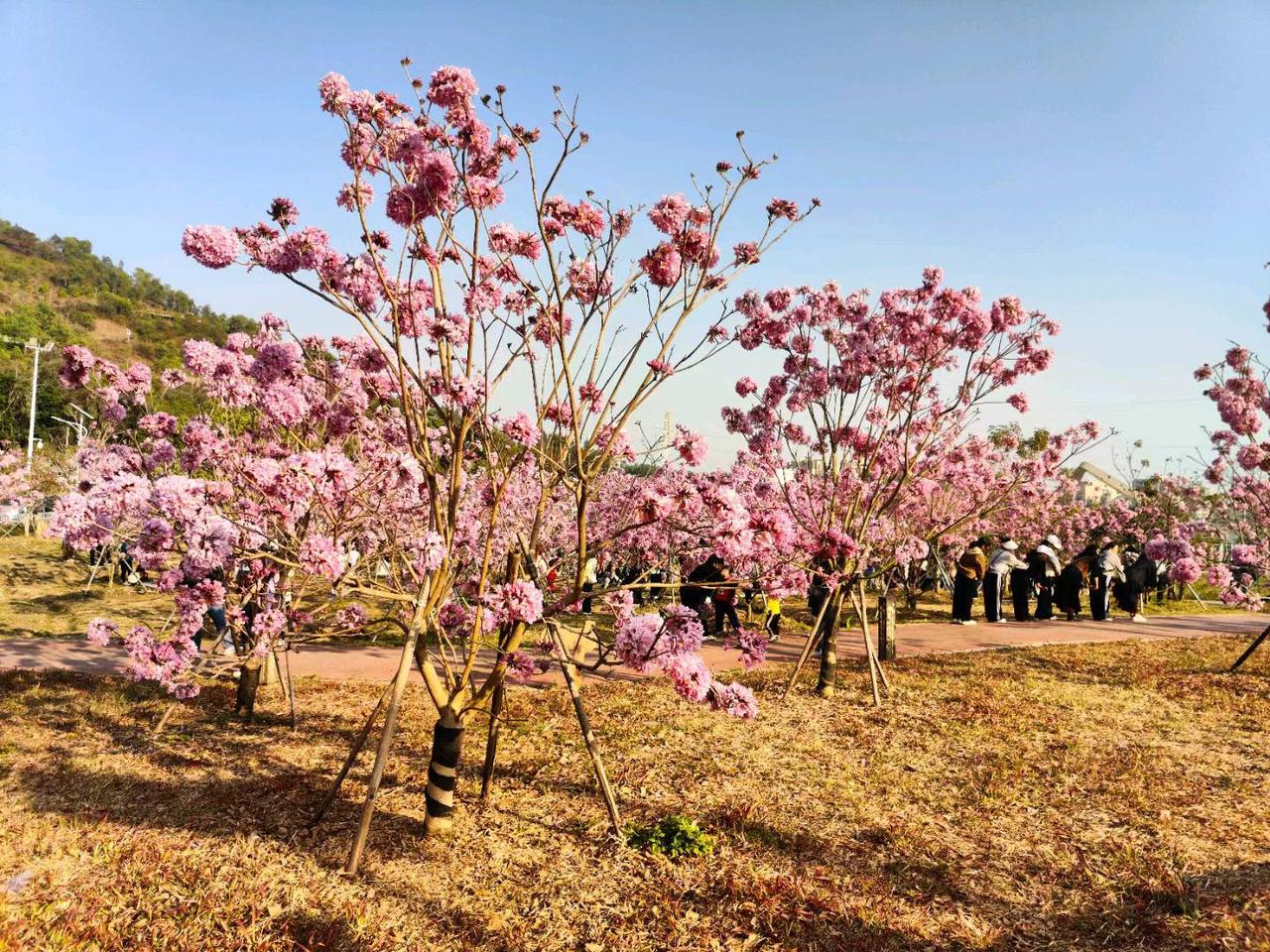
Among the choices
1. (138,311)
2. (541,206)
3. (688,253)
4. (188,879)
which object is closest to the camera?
(188,879)

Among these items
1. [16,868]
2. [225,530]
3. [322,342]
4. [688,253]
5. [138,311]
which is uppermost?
[138,311]

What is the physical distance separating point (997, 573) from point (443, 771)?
12.5m

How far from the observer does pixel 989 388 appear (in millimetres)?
7441

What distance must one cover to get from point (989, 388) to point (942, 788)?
4.13 metres

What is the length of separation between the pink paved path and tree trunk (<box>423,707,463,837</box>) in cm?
168

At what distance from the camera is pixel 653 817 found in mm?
4531

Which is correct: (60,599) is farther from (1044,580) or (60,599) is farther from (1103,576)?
(1103,576)

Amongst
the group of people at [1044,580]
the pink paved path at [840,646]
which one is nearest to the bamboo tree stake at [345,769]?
the pink paved path at [840,646]

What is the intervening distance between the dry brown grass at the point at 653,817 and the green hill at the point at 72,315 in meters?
45.9

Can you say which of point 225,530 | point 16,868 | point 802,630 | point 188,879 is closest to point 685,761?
point 188,879

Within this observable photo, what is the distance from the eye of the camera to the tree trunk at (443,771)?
4.11 m

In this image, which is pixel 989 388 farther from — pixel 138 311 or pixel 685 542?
pixel 138 311

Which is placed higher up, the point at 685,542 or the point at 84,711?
the point at 685,542

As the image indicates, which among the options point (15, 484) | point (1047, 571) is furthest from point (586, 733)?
point (15, 484)
